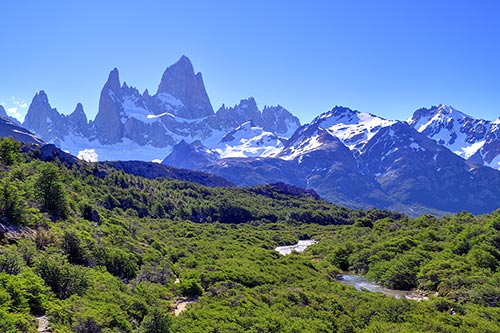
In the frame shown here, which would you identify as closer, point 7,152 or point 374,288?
point 374,288

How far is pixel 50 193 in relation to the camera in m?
68.6

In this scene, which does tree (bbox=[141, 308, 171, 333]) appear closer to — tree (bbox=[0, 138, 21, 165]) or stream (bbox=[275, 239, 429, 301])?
stream (bbox=[275, 239, 429, 301])

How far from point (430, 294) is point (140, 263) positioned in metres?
47.7

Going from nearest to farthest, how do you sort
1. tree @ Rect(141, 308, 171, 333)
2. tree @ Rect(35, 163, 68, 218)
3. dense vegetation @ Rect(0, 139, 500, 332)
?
1. tree @ Rect(141, 308, 171, 333)
2. dense vegetation @ Rect(0, 139, 500, 332)
3. tree @ Rect(35, 163, 68, 218)

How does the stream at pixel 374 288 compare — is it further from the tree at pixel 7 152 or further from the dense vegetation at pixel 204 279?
the tree at pixel 7 152

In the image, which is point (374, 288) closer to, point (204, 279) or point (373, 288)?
point (373, 288)

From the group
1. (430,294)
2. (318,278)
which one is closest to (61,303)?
(318,278)

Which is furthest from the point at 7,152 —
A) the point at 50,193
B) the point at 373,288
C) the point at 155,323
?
the point at 373,288

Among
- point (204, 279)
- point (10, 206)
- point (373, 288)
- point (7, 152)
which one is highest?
point (7, 152)

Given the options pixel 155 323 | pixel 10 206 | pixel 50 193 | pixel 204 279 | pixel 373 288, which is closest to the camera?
pixel 155 323

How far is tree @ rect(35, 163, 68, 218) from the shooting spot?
67.7 meters

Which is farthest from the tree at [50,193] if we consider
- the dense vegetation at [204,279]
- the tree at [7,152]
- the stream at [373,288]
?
the stream at [373,288]

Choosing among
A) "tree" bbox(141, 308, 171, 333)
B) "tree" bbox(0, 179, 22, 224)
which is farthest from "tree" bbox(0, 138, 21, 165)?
"tree" bbox(141, 308, 171, 333)

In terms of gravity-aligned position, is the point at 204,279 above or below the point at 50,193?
below
